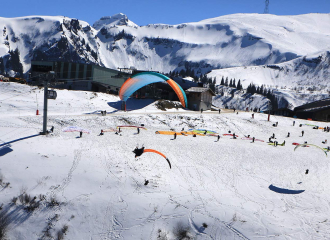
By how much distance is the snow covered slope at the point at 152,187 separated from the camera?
571 inches

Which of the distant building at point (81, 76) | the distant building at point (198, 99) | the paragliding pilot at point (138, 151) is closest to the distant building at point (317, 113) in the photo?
the distant building at point (198, 99)

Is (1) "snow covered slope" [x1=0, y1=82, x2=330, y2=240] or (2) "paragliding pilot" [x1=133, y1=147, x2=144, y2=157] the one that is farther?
(2) "paragliding pilot" [x1=133, y1=147, x2=144, y2=157]

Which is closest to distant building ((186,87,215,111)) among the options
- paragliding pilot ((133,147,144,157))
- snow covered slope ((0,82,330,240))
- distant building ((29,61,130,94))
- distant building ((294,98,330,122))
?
distant building ((29,61,130,94))

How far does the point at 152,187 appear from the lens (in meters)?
17.5

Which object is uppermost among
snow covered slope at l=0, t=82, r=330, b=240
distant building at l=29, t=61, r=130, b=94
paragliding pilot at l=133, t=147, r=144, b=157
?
distant building at l=29, t=61, r=130, b=94

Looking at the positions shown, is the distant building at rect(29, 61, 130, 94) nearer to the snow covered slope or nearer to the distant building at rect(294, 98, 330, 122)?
the snow covered slope

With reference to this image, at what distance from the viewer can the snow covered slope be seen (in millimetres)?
14492

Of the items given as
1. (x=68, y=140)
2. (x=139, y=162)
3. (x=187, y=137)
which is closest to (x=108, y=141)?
(x=68, y=140)

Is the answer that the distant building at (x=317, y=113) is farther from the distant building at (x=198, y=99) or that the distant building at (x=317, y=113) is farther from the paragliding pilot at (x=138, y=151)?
the paragliding pilot at (x=138, y=151)

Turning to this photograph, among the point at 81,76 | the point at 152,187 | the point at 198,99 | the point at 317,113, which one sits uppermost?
the point at 81,76

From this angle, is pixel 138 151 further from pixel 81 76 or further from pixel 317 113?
pixel 317 113

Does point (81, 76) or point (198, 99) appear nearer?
point (198, 99)

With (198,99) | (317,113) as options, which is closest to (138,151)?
(198,99)

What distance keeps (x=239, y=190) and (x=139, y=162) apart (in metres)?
7.49
